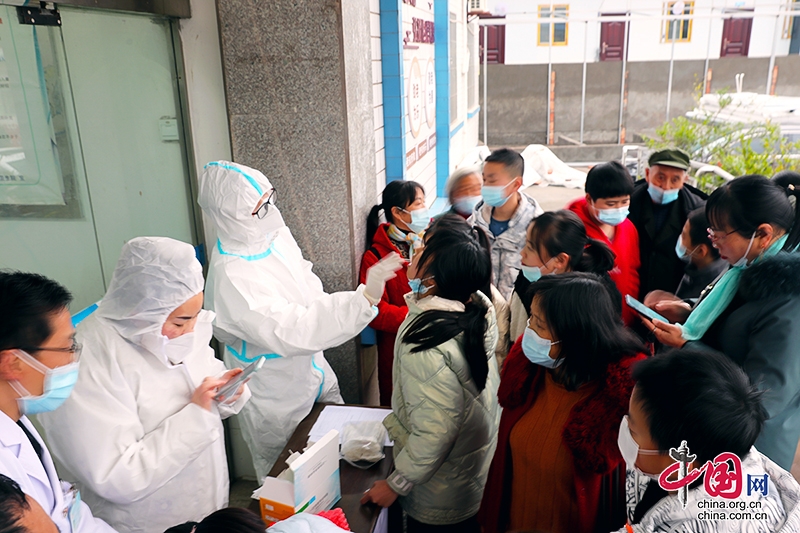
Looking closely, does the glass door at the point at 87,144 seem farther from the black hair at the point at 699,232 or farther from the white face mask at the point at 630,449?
the black hair at the point at 699,232

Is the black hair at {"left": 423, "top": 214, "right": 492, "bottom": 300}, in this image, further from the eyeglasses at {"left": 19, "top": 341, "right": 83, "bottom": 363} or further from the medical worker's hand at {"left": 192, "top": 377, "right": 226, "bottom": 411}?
the eyeglasses at {"left": 19, "top": 341, "right": 83, "bottom": 363}

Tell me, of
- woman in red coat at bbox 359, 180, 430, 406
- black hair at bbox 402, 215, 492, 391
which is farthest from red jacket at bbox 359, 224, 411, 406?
black hair at bbox 402, 215, 492, 391

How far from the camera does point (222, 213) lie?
2287 mm

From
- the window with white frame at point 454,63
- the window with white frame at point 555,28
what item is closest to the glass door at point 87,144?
the window with white frame at point 454,63

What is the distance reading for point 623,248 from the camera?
2945mm

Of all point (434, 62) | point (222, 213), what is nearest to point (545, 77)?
point (434, 62)

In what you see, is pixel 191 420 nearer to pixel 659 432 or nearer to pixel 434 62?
pixel 659 432

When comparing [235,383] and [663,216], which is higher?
[663,216]

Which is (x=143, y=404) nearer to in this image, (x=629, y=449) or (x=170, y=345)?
(x=170, y=345)

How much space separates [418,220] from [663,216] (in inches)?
53.9

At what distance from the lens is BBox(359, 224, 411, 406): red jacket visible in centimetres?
283

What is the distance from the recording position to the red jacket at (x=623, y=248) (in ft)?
9.50

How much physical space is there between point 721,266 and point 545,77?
12.0 m

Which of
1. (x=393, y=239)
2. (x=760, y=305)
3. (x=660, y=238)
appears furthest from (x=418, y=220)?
(x=760, y=305)
